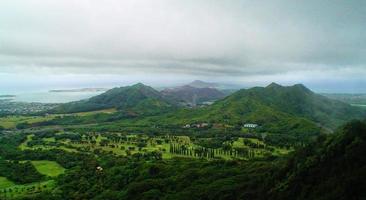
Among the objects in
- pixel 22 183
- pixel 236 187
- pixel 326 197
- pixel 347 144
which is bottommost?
pixel 22 183

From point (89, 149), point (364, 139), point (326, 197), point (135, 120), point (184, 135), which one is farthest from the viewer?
point (135, 120)

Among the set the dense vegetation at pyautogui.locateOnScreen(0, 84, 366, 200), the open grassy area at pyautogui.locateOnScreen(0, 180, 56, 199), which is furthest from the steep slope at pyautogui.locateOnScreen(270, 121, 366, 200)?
the open grassy area at pyautogui.locateOnScreen(0, 180, 56, 199)

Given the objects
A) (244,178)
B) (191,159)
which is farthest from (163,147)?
(244,178)

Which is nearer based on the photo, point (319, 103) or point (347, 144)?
point (347, 144)

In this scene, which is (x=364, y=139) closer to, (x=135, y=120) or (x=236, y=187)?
(x=236, y=187)

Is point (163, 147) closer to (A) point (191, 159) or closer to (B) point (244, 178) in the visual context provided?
(A) point (191, 159)

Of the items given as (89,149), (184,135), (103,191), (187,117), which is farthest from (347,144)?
(187,117)

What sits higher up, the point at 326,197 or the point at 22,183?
the point at 326,197

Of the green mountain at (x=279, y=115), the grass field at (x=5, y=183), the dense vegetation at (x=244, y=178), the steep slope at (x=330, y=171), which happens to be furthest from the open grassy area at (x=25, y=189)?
the green mountain at (x=279, y=115)
